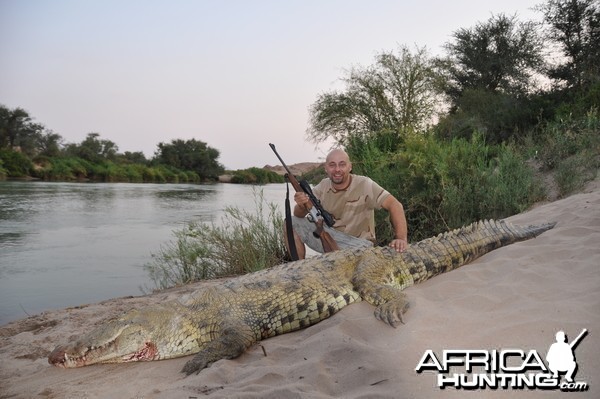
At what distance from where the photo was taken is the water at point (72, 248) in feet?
22.0

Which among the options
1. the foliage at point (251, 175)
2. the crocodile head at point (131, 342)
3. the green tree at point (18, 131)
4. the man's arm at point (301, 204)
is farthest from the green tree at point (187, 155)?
the crocodile head at point (131, 342)

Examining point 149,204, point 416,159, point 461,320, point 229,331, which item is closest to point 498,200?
point 416,159

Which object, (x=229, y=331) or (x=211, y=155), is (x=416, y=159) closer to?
(x=229, y=331)

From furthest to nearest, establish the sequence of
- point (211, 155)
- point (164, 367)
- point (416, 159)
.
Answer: point (211, 155), point (416, 159), point (164, 367)

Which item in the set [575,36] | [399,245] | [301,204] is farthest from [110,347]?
[575,36]

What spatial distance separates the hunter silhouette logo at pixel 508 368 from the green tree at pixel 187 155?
48.3 meters

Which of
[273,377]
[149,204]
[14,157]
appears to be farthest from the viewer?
[14,157]

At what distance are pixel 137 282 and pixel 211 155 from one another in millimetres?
46138

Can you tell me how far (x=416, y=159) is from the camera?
8.29 m

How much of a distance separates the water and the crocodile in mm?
2852

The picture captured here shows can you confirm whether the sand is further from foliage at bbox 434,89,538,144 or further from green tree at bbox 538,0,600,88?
green tree at bbox 538,0,600,88

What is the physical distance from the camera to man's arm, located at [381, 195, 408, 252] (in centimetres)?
434

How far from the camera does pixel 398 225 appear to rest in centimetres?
480

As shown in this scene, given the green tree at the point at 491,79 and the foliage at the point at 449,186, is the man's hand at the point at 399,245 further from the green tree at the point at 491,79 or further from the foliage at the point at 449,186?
the green tree at the point at 491,79
